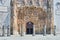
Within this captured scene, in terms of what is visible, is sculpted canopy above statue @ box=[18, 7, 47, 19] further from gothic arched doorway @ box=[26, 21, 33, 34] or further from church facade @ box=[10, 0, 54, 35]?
gothic arched doorway @ box=[26, 21, 33, 34]

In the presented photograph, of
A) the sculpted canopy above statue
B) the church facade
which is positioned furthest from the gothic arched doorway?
the sculpted canopy above statue

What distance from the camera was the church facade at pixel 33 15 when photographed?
69.9 feet

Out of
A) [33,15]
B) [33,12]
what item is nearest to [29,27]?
[33,15]

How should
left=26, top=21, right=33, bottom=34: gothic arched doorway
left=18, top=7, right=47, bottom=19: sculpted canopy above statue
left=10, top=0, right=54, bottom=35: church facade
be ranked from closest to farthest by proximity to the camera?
left=10, top=0, right=54, bottom=35: church facade
left=18, top=7, right=47, bottom=19: sculpted canopy above statue
left=26, top=21, right=33, bottom=34: gothic arched doorway

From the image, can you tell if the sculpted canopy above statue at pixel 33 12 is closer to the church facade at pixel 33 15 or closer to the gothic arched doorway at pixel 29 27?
the church facade at pixel 33 15

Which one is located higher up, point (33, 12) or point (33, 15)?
point (33, 12)

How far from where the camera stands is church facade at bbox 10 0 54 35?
21.3 meters

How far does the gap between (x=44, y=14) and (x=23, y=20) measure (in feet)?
7.08

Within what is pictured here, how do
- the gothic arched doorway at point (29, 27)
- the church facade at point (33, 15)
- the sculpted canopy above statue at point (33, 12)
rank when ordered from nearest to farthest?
the church facade at point (33, 15) → the sculpted canopy above statue at point (33, 12) → the gothic arched doorway at point (29, 27)

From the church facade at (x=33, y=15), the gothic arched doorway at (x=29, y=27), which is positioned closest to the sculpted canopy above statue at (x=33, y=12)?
the church facade at (x=33, y=15)

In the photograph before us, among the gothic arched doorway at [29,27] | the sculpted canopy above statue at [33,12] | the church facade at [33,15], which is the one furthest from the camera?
the gothic arched doorway at [29,27]

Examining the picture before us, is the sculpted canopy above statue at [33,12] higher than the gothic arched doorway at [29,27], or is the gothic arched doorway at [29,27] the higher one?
the sculpted canopy above statue at [33,12]

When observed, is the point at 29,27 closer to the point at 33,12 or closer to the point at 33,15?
the point at 33,15

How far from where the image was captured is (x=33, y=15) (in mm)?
21672
